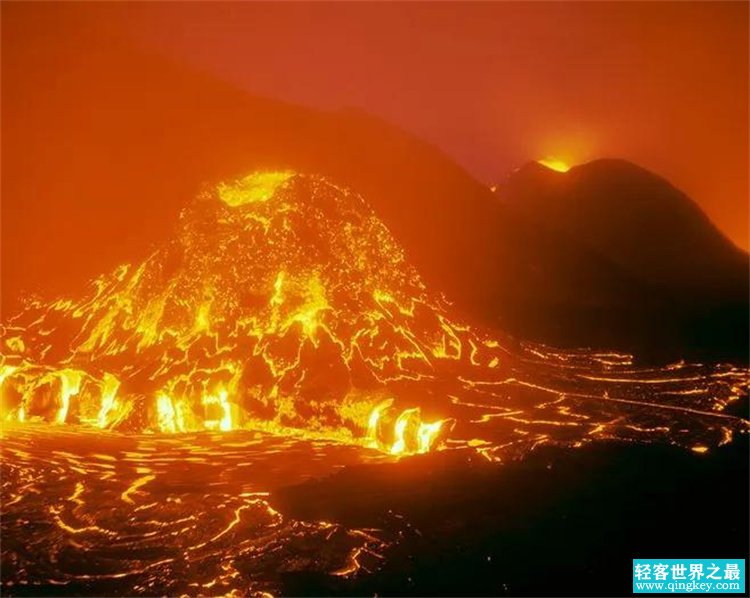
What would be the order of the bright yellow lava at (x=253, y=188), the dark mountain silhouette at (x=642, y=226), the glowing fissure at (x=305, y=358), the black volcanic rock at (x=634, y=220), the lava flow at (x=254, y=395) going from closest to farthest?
the lava flow at (x=254, y=395) → the glowing fissure at (x=305, y=358) → the bright yellow lava at (x=253, y=188) → the dark mountain silhouette at (x=642, y=226) → the black volcanic rock at (x=634, y=220)

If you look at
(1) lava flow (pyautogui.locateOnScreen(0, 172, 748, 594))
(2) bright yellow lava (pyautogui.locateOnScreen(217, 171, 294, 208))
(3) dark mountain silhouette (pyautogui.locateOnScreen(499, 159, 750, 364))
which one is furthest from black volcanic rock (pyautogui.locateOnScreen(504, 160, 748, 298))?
(2) bright yellow lava (pyautogui.locateOnScreen(217, 171, 294, 208))

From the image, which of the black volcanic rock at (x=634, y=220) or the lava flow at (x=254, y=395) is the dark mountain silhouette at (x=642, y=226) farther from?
the lava flow at (x=254, y=395)

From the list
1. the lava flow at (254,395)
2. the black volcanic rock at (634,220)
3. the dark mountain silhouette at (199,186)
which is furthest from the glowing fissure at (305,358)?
the black volcanic rock at (634,220)

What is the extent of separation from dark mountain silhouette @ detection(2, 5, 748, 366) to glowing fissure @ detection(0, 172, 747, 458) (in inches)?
101

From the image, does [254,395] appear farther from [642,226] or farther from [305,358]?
[642,226]

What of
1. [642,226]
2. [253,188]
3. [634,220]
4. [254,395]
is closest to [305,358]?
[254,395]

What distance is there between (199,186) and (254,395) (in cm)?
1321

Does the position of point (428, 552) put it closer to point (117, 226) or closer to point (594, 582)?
point (594, 582)

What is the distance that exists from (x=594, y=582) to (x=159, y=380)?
610 inches

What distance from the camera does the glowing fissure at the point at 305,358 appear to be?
17094 millimetres

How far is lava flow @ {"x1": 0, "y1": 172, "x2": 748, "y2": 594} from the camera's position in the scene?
8.84 m

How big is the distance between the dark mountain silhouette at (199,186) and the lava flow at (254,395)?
2648 mm

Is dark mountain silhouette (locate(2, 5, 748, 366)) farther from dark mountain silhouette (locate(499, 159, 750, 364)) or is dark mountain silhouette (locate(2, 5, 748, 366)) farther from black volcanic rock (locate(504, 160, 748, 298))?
black volcanic rock (locate(504, 160, 748, 298))

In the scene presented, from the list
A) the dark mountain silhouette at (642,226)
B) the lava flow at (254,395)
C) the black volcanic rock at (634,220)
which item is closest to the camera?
the lava flow at (254,395)
